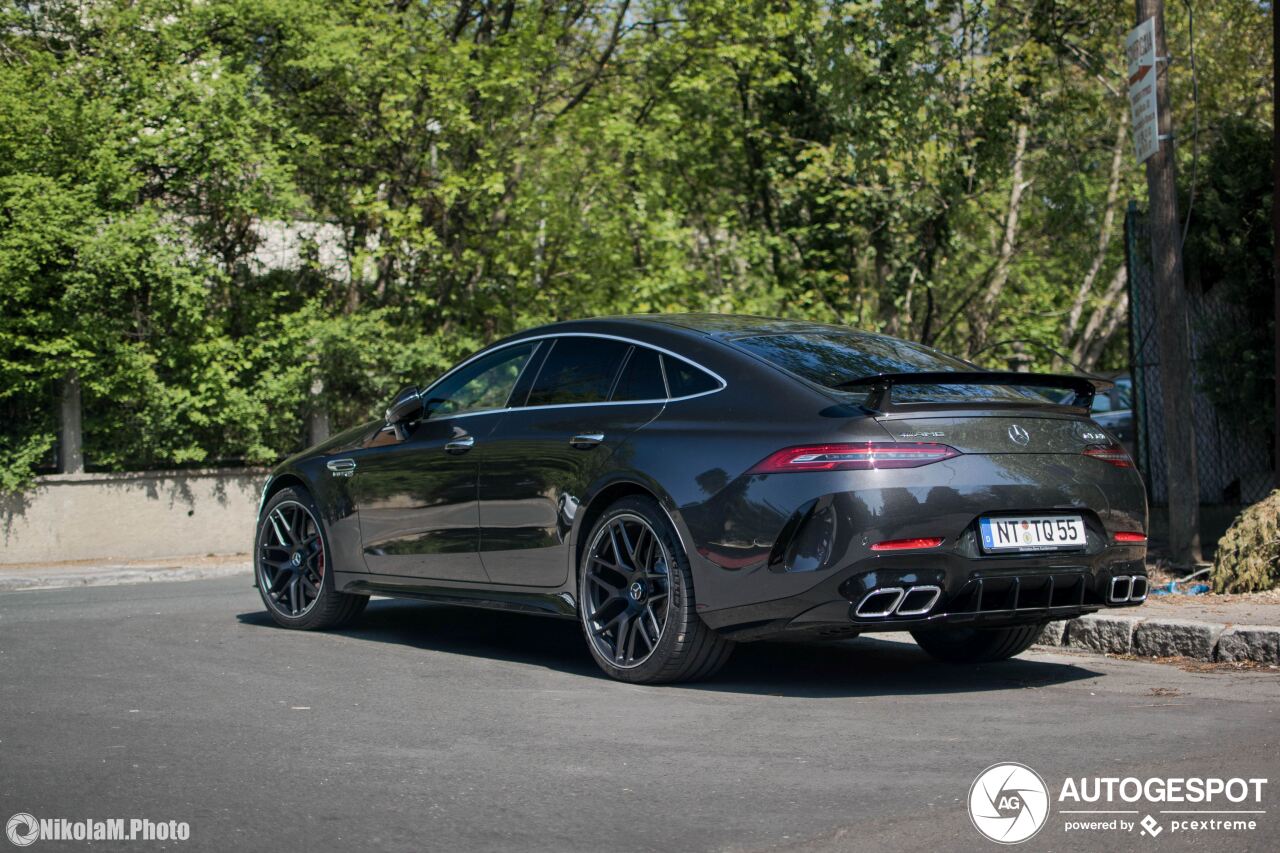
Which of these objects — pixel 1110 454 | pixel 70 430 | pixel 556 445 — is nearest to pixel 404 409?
pixel 556 445

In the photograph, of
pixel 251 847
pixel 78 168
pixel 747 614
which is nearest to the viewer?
pixel 251 847

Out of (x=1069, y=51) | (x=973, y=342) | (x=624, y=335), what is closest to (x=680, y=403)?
(x=624, y=335)

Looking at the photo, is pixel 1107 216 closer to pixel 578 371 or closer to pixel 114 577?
pixel 114 577

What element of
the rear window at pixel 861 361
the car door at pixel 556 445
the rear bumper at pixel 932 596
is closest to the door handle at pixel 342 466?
A: the car door at pixel 556 445

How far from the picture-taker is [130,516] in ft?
52.3

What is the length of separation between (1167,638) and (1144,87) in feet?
13.6

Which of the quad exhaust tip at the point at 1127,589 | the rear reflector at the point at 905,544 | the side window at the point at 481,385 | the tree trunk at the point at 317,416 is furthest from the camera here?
the tree trunk at the point at 317,416

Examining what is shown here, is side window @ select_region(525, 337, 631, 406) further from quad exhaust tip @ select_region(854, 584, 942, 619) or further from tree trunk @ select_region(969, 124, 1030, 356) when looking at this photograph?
tree trunk @ select_region(969, 124, 1030, 356)

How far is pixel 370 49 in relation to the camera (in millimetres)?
16609

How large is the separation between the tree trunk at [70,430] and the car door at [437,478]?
9.09 meters

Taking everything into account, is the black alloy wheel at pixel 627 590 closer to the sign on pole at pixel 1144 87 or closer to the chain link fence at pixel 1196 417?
the sign on pole at pixel 1144 87

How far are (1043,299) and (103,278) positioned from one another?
48.7 feet

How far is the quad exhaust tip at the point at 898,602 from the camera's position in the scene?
5.40 meters

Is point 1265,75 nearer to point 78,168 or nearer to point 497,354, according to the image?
point 78,168
